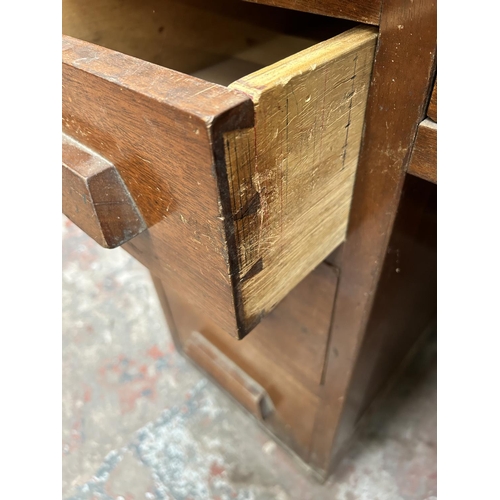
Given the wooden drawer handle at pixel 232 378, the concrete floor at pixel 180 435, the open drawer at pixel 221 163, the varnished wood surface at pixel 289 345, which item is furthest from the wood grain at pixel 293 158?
the concrete floor at pixel 180 435

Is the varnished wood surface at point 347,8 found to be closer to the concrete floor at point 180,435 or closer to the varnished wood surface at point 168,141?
the varnished wood surface at point 168,141

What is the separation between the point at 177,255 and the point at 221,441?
2.72 ft

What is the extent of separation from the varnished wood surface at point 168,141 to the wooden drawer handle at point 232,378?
1.95 feet

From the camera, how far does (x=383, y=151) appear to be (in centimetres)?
37

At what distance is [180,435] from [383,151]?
0.90m

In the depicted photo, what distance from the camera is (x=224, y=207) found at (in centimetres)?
26

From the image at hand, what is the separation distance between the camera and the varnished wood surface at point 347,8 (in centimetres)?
30

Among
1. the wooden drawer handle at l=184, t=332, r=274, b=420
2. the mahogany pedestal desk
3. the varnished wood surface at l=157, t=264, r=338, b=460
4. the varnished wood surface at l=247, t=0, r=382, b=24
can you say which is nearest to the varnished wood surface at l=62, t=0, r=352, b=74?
the mahogany pedestal desk

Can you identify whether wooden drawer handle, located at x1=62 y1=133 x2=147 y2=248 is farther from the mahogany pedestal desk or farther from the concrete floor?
the concrete floor

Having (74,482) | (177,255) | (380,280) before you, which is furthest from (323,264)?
(74,482)

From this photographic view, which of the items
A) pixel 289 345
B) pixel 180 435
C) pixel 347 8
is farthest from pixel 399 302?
pixel 180 435

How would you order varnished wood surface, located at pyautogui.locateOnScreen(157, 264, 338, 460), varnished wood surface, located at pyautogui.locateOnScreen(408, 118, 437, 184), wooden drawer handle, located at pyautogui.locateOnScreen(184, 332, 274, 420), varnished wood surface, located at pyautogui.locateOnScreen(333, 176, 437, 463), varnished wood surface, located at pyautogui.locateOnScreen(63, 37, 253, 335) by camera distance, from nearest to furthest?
1. varnished wood surface, located at pyautogui.locateOnScreen(63, 37, 253, 335)
2. varnished wood surface, located at pyautogui.locateOnScreen(408, 118, 437, 184)
3. varnished wood surface, located at pyautogui.locateOnScreen(333, 176, 437, 463)
4. varnished wood surface, located at pyautogui.locateOnScreen(157, 264, 338, 460)
5. wooden drawer handle, located at pyautogui.locateOnScreen(184, 332, 274, 420)

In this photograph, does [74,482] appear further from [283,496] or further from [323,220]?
[323,220]

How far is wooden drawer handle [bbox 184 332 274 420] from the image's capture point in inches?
35.8
